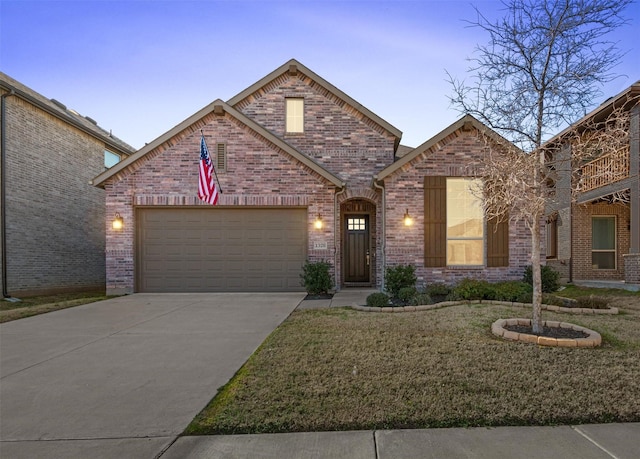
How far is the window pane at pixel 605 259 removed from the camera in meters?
13.2

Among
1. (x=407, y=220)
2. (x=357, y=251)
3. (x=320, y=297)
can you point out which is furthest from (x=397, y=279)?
(x=357, y=251)

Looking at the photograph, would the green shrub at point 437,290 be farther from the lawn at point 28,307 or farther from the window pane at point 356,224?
the lawn at point 28,307

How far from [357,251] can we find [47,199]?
36.1 feet

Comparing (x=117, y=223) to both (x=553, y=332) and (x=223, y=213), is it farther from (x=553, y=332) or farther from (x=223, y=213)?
(x=553, y=332)

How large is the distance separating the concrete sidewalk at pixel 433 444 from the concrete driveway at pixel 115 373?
56 centimetres

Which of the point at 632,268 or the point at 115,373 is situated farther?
the point at 632,268

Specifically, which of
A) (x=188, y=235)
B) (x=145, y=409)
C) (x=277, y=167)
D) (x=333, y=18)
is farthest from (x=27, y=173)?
(x=145, y=409)

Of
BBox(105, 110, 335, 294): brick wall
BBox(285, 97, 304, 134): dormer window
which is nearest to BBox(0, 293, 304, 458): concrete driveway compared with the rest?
BBox(105, 110, 335, 294): brick wall

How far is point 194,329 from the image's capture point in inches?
249

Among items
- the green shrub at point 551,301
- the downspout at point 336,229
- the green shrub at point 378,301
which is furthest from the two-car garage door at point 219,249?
the green shrub at point 551,301

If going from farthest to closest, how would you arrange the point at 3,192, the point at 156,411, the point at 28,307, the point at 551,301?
the point at 3,192 < the point at 28,307 < the point at 551,301 < the point at 156,411

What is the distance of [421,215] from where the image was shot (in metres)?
9.95

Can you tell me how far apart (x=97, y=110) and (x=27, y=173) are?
8.63 metres

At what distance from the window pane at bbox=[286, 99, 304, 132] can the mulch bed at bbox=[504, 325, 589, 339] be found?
29.8 ft
